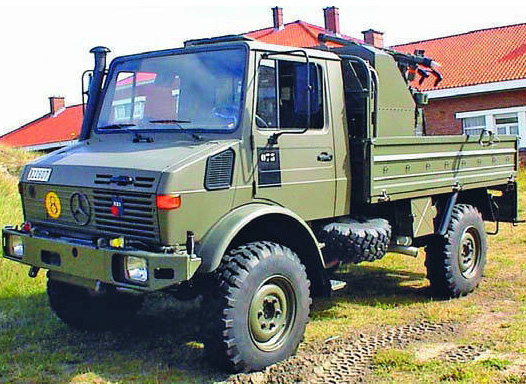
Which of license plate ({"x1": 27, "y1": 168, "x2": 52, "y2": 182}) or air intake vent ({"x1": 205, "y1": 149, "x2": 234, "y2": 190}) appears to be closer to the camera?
air intake vent ({"x1": 205, "y1": 149, "x2": 234, "y2": 190})

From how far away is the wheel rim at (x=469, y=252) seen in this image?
23.6 feet

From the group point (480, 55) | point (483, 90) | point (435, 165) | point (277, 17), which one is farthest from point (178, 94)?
point (277, 17)

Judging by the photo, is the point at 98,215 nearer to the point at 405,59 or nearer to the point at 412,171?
the point at 412,171

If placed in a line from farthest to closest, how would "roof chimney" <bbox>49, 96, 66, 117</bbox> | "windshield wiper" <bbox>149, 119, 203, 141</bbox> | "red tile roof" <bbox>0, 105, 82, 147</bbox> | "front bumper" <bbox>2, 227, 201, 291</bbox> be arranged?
"roof chimney" <bbox>49, 96, 66, 117</bbox> < "red tile roof" <bbox>0, 105, 82, 147</bbox> < "windshield wiper" <bbox>149, 119, 203, 141</bbox> < "front bumper" <bbox>2, 227, 201, 291</bbox>

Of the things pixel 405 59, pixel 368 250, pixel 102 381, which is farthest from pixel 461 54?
pixel 102 381

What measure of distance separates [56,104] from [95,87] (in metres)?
35.2

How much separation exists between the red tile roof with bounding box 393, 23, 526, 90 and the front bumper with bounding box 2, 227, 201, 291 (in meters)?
17.7

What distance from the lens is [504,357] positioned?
5109mm

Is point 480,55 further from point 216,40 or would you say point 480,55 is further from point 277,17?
point 216,40

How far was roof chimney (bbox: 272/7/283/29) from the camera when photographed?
98.6ft

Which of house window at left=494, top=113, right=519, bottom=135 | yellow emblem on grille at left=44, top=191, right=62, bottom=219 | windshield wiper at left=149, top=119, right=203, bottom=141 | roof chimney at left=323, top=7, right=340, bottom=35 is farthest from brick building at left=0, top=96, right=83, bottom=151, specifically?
windshield wiper at left=149, top=119, right=203, bottom=141

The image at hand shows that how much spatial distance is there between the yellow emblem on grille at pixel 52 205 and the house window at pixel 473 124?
1832cm

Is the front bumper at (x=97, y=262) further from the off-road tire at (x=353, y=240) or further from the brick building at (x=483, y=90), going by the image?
Result: the brick building at (x=483, y=90)

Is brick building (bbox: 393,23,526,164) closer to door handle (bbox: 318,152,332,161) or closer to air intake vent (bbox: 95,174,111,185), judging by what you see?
door handle (bbox: 318,152,332,161)
